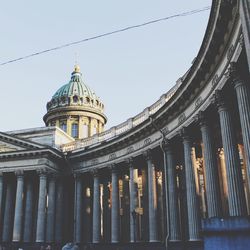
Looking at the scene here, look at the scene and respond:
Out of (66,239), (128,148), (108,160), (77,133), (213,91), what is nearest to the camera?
(213,91)

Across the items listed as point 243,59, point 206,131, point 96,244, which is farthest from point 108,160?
point 243,59

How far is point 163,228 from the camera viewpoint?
32094 mm

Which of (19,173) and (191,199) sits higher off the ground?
(19,173)

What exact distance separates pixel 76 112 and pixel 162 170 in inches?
1409

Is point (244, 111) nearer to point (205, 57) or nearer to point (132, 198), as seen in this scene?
point (205, 57)

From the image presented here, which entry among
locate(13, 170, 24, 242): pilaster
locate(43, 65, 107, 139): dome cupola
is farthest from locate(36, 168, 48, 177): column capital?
locate(43, 65, 107, 139): dome cupola

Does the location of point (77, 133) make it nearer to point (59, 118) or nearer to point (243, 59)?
point (59, 118)

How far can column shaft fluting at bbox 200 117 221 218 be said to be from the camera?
22344 millimetres

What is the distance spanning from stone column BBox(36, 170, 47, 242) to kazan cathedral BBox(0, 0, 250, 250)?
10 cm

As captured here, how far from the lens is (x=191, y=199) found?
2578 centimetres

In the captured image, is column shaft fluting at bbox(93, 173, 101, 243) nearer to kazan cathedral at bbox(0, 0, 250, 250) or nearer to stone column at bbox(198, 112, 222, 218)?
kazan cathedral at bbox(0, 0, 250, 250)

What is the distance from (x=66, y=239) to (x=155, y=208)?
1584 cm

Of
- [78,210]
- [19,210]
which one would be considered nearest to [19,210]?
[19,210]

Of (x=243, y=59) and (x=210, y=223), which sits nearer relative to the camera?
(x=210, y=223)
